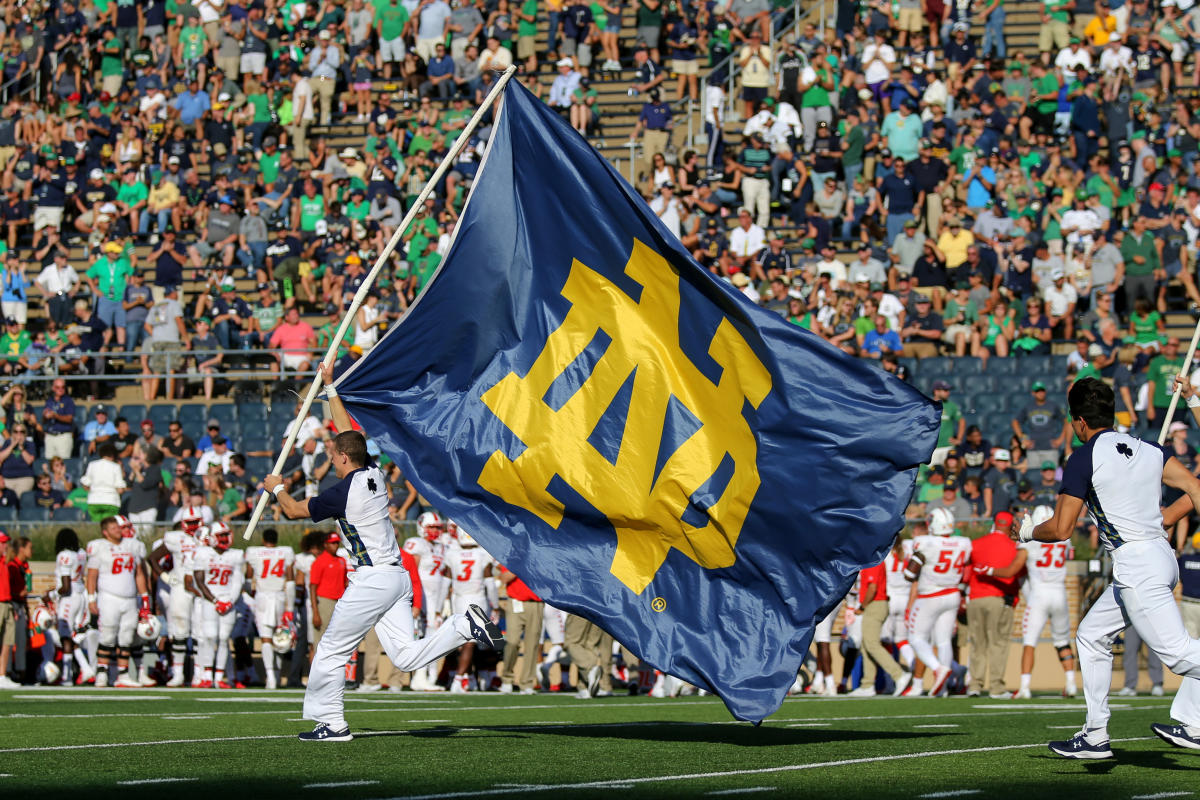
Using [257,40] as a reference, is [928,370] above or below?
below

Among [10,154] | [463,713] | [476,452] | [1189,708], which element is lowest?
[463,713]

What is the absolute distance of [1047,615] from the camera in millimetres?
19984

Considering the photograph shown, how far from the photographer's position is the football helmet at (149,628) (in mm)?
21203

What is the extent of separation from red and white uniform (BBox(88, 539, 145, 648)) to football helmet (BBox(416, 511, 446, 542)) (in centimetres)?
331

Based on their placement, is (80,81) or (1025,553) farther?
(80,81)

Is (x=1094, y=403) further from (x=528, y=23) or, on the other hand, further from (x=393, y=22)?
(x=393, y=22)

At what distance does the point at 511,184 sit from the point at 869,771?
456 centimetres

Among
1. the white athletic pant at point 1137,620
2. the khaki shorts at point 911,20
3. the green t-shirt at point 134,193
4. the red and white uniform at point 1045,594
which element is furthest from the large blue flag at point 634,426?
the green t-shirt at point 134,193

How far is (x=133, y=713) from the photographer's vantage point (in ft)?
50.3

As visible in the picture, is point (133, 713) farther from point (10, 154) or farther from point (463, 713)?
point (10, 154)

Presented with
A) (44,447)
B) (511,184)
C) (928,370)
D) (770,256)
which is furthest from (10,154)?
(511,184)

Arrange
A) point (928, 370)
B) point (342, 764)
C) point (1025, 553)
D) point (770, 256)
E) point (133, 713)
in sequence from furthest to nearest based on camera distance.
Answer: point (770, 256) → point (928, 370) → point (1025, 553) → point (133, 713) → point (342, 764)

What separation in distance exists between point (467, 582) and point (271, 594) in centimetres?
231

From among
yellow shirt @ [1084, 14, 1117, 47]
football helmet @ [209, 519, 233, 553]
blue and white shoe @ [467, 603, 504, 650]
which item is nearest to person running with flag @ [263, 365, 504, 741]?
blue and white shoe @ [467, 603, 504, 650]
